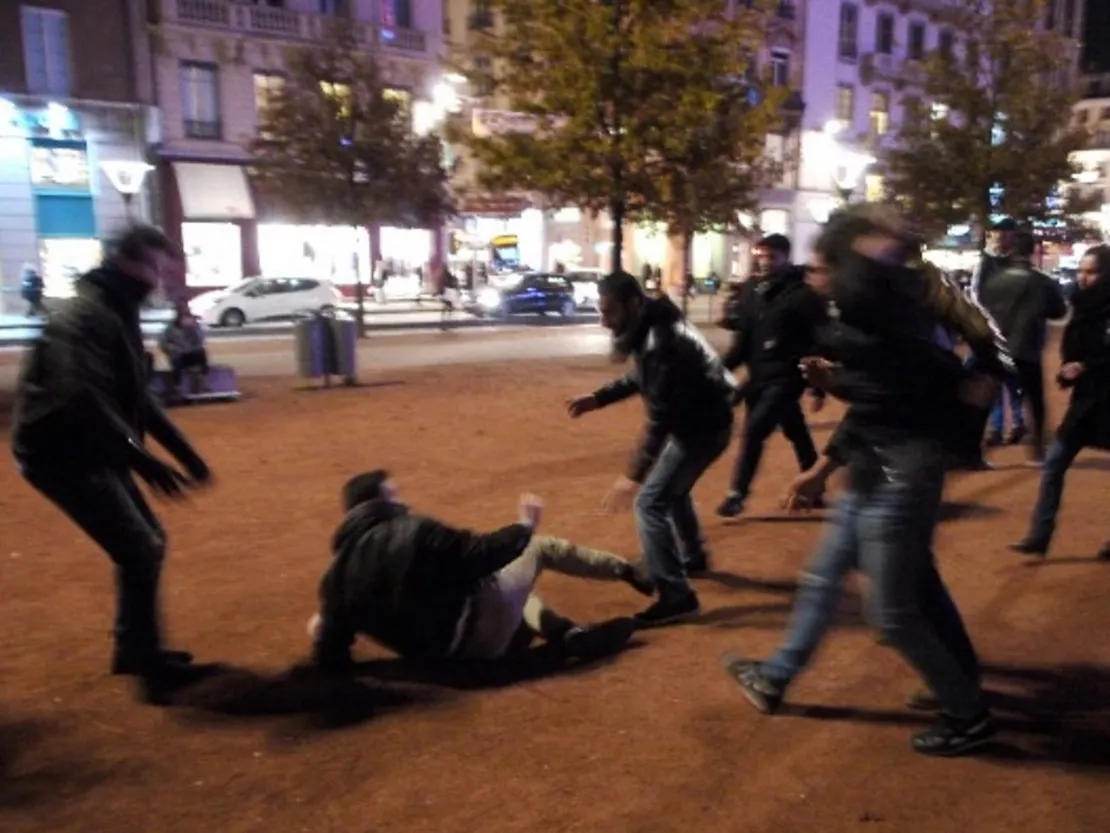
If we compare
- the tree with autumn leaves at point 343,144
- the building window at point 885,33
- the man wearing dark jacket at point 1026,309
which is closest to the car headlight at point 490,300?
the tree with autumn leaves at point 343,144

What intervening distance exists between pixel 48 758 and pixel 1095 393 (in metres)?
5.24

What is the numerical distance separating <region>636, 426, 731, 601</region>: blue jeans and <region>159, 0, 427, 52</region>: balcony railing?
28.3 meters

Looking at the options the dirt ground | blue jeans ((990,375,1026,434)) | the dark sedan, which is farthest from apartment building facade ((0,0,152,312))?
the dirt ground

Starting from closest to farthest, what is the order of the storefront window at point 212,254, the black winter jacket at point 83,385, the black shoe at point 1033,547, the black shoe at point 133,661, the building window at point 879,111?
the black winter jacket at point 83,385 < the black shoe at point 133,661 < the black shoe at point 1033,547 < the storefront window at point 212,254 < the building window at point 879,111

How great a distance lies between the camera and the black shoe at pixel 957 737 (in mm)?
3752

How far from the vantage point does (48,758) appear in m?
3.81

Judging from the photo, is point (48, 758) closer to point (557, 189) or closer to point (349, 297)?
point (557, 189)

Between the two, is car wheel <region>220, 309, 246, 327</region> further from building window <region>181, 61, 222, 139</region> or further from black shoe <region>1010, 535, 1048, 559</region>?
black shoe <region>1010, 535, 1048, 559</region>

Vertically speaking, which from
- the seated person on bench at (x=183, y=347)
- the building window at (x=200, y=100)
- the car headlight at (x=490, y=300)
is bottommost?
the car headlight at (x=490, y=300)

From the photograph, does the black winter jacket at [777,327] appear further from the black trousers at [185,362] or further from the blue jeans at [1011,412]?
the black trousers at [185,362]

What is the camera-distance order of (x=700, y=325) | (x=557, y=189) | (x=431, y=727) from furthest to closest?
1. (x=700, y=325)
2. (x=557, y=189)
3. (x=431, y=727)

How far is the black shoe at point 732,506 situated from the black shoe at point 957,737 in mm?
3254

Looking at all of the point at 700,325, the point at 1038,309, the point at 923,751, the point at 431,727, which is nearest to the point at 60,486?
the point at 431,727

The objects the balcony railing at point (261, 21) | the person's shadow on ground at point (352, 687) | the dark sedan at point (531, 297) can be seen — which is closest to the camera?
the person's shadow on ground at point (352, 687)
